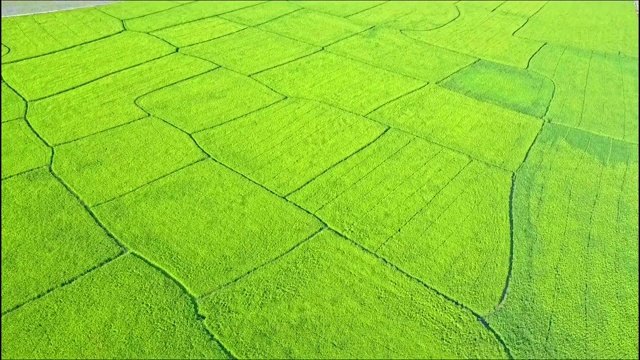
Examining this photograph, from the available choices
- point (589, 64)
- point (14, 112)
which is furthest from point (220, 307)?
Result: point (589, 64)

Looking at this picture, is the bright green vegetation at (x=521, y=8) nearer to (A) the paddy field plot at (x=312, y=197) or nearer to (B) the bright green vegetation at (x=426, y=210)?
(A) the paddy field plot at (x=312, y=197)

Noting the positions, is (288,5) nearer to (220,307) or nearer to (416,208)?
(416,208)

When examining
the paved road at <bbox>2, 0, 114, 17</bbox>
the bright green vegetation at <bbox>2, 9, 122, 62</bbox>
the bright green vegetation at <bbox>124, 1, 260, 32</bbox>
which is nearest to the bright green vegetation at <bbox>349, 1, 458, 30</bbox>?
the bright green vegetation at <bbox>124, 1, 260, 32</bbox>

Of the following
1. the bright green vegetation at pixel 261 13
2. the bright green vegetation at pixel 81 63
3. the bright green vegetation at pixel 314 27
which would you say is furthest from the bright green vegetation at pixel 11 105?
the bright green vegetation at pixel 314 27

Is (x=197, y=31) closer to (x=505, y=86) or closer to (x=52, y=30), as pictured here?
(x=52, y=30)

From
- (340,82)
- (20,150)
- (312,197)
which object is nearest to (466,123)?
(340,82)

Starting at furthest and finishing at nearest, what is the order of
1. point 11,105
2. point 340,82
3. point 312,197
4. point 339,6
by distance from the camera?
point 339,6
point 340,82
point 11,105
point 312,197
